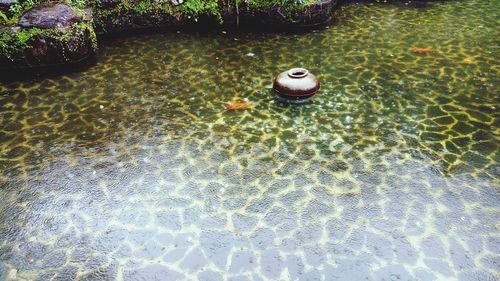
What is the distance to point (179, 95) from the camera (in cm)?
883

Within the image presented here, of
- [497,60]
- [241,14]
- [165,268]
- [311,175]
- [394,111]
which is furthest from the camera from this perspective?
[241,14]

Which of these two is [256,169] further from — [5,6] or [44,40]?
[5,6]

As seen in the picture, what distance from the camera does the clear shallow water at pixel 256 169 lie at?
5.22m

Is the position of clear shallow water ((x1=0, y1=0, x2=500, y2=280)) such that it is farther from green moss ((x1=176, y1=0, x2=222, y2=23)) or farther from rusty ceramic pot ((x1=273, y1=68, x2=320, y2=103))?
green moss ((x1=176, y1=0, x2=222, y2=23))

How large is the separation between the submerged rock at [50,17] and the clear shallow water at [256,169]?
1423 mm

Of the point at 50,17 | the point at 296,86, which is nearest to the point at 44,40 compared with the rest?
the point at 50,17

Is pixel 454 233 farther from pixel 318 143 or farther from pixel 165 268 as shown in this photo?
pixel 165 268

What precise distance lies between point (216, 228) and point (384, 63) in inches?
253

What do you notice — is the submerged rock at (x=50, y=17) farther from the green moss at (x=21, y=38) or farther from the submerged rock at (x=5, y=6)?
the submerged rock at (x=5, y=6)

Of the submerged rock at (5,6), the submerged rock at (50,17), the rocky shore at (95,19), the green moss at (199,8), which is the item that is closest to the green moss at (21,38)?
the rocky shore at (95,19)

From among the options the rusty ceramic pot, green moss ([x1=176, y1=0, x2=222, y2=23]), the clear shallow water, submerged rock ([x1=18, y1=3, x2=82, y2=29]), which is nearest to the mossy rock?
submerged rock ([x1=18, y1=3, x2=82, y2=29])

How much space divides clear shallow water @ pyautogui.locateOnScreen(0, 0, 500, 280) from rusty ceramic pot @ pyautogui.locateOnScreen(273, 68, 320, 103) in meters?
0.30

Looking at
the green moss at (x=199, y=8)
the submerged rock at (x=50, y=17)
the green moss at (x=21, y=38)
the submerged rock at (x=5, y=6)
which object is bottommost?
the green moss at (x=199, y=8)

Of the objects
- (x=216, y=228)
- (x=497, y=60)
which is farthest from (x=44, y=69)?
(x=497, y=60)
